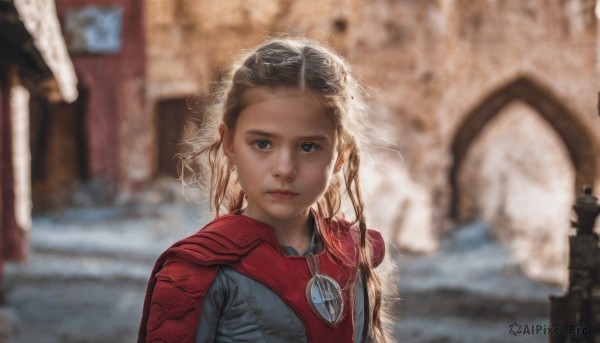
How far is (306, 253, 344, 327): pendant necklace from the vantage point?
142cm

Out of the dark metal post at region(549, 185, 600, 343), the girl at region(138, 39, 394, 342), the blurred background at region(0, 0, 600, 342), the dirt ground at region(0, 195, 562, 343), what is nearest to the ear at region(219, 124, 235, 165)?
the girl at region(138, 39, 394, 342)

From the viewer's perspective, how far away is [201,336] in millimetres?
1332

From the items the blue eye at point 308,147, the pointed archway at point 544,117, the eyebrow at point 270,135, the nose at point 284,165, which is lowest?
the nose at point 284,165

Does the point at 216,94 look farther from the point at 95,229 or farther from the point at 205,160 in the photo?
the point at 95,229

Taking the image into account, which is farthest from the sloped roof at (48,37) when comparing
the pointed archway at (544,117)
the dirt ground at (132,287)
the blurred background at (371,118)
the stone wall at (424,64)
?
the pointed archway at (544,117)

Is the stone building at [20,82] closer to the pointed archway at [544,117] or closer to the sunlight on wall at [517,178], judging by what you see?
the pointed archway at [544,117]

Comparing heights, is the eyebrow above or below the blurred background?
below

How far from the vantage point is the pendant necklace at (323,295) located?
1.42 m

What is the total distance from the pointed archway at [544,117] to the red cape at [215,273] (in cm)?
1178

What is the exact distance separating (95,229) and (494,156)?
10.2 m

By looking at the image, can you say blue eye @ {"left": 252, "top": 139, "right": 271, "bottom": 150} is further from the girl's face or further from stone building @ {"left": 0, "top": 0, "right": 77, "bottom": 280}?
stone building @ {"left": 0, "top": 0, "right": 77, "bottom": 280}

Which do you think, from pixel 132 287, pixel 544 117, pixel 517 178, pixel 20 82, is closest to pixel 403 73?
pixel 544 117

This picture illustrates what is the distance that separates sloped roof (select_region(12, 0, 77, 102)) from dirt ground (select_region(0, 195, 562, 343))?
1658 millimetres

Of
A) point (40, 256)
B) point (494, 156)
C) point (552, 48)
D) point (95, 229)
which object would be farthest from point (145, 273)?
point (494, 156)
